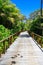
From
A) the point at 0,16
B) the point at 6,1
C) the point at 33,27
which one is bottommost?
the point at 33,27

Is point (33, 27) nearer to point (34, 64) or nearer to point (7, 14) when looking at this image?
point (7, 14)

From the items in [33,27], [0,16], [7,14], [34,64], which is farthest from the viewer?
[33,27]

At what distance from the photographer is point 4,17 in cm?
3231

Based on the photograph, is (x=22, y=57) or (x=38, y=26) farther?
(x=38, y=26)

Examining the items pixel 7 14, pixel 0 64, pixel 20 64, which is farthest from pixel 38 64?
pixel 7 14

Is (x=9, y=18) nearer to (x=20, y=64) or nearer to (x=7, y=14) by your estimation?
(x=7, y=14)

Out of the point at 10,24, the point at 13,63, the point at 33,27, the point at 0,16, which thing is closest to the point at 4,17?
the point at 0,16

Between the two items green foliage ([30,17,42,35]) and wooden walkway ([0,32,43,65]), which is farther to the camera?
green foliage ([30,17,42,35])

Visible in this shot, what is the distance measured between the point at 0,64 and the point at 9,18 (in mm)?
24890

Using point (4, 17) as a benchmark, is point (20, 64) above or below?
below

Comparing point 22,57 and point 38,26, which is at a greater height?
point 22,57

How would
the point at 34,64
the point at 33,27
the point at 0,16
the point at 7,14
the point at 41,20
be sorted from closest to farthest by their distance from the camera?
the point at 34,64, the point at 0,16, the point at 7,14, the point at 41,20, the point at 33,27

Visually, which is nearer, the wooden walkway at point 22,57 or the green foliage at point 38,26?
the wooden walkway at point 22,57

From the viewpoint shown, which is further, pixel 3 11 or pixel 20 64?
pixel 3 11
